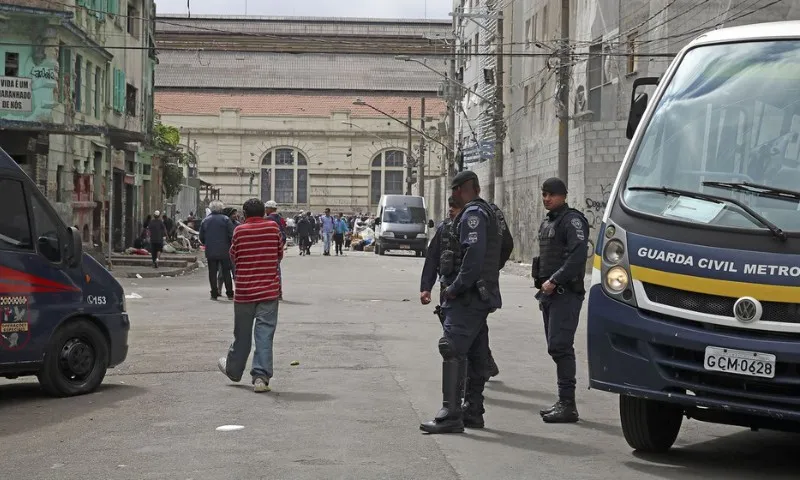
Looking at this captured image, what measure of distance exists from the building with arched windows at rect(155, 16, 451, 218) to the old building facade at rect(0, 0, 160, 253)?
4490 centimetres

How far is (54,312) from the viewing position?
36.1ft

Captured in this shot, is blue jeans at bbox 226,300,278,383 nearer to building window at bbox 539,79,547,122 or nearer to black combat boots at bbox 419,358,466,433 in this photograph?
black combat boots at bbox 419,358,466,433

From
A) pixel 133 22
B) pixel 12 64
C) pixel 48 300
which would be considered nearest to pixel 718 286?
pixel 48 300

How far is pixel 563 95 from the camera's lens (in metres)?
31.0

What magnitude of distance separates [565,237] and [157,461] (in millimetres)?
3654

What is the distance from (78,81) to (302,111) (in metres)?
61.8

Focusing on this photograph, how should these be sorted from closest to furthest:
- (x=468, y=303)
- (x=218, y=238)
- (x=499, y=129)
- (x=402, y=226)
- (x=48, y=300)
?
(x=468, y=303) → (x=48, y=300) → (x=218, y=238) → (x=499, y=129) → (x=402, y=226)

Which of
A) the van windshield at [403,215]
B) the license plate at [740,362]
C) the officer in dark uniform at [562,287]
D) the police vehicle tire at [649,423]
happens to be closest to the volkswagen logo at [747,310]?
the license plate at [740,362]

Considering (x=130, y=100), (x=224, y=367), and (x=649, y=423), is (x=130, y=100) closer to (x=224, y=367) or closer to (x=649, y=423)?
(x=224, y=367)

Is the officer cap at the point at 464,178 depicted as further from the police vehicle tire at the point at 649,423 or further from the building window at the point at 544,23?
the building window at the point at 544,23

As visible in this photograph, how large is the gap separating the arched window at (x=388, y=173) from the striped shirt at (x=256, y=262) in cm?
8640

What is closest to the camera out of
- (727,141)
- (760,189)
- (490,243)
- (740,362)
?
(740,362)

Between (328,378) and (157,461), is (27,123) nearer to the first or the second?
(328,378)

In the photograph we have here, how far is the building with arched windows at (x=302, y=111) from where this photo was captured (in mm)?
96875
